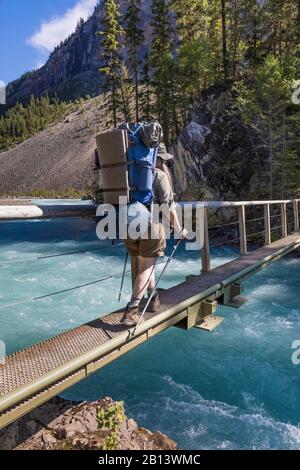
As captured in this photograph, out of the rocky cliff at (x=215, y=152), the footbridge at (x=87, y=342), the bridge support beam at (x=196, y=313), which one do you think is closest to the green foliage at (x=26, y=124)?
the rocky cliff at (x=215, y=152)

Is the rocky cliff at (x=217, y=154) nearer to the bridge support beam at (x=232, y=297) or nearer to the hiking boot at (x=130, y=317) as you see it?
the bridge support beam at (x=232, y=297)

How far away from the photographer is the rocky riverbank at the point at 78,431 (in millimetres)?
3752

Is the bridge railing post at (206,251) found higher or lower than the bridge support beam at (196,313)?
higher

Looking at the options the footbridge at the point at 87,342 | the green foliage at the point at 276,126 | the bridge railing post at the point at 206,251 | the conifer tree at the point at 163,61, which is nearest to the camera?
the footbridge at the point at 87,342

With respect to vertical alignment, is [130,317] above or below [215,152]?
below

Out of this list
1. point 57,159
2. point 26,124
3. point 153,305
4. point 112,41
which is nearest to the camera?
point 153,305

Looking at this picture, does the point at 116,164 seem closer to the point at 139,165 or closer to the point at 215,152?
the point at 139,165

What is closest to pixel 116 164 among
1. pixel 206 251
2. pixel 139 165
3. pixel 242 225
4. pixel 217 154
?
pixel 139 165

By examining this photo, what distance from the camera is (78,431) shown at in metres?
3.94

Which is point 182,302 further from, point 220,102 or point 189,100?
point 189,100

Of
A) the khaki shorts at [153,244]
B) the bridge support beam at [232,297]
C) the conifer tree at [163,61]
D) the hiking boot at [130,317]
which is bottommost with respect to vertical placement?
the bridge support beam at [232,297]

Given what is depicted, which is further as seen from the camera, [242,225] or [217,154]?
[217,154]

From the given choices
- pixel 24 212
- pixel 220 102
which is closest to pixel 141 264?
pixel 24 212

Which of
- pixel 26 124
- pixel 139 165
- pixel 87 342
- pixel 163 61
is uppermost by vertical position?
Answer: pixel 26 124
